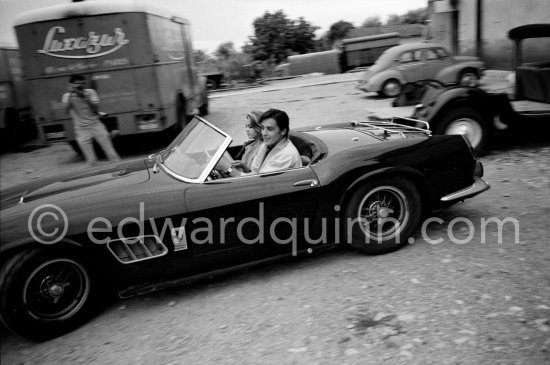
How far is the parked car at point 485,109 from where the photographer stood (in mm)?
6289

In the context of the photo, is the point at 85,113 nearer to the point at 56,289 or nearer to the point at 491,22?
the point at 56,289

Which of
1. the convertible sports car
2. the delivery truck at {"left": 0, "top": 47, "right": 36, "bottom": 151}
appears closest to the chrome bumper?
the convertible sports car

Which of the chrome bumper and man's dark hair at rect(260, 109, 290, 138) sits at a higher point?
man's dark hair at rect(260, 109, 290, 138)

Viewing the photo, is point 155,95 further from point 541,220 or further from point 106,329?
point 541,220

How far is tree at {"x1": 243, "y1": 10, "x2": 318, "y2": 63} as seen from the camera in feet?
136

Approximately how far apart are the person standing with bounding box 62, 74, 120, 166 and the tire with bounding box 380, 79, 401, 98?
9.06 m

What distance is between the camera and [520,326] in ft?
9.02

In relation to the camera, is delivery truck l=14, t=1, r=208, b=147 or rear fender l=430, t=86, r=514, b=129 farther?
delivery truck l=14, t=1, r=208, b=147

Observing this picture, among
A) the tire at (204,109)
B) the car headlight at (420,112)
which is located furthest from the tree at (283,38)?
the car headlight at (420,112)

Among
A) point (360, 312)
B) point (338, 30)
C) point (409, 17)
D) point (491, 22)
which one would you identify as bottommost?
point (360, 312)

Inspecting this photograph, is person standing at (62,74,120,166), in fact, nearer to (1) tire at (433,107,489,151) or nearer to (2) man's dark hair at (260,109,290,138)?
(2) man's dark hair at (260,109,290,138)

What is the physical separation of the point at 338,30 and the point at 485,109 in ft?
186

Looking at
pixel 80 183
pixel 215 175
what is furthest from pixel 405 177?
pixel 80 183

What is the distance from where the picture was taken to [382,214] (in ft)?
12.5
